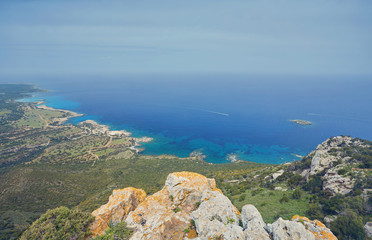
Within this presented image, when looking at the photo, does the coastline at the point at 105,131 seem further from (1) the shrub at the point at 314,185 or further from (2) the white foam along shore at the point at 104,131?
(1) the shrub at the point at 314,185

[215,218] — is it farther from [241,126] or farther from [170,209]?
[241,126]

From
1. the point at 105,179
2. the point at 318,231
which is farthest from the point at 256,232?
the point at 105,179

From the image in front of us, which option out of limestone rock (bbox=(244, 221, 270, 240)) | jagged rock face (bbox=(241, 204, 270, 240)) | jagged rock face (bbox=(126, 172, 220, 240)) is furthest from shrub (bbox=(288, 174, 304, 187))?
limestone rock (bbox=(244, 221, 270, 240))

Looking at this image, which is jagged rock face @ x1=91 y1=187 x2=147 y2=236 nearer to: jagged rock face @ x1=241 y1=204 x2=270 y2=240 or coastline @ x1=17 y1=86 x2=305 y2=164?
jagged rock face @ x1=241 y1=204 x2=270 y2=240

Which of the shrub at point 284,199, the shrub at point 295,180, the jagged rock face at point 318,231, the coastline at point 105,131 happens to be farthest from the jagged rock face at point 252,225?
the coastline at point 105,131

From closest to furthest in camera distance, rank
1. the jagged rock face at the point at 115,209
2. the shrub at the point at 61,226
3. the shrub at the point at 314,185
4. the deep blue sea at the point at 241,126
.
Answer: the shrub at the point at 61,226 < the jagged rock face at the point at 115,209 < the shrub at the point at 314,185 < the deep blue sea at the point at 241,126

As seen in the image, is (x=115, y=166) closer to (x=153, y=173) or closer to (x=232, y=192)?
(x=153, y=173)

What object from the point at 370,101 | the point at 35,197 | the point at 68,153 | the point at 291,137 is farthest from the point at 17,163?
the point at 370,101
